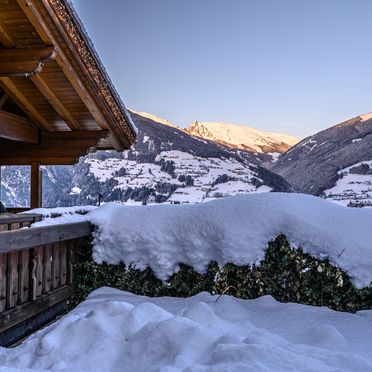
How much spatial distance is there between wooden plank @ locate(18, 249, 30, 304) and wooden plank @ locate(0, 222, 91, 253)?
0.26 m

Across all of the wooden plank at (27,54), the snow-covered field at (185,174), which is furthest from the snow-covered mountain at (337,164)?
the wooden plank at (27,54)

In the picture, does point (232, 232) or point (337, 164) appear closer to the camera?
point (232, 232)

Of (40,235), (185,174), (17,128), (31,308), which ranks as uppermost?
(185,174)

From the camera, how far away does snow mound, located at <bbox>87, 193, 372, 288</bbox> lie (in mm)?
4758

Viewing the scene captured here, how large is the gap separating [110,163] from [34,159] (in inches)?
1541

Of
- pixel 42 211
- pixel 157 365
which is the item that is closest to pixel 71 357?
pixel 157 365

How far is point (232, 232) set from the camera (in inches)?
199

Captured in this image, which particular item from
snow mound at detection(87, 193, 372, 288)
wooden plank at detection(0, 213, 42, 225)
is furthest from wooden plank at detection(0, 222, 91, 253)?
wooden plank at detection(0, 213, 42, 225)

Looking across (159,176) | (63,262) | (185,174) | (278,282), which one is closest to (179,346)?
(278,282)

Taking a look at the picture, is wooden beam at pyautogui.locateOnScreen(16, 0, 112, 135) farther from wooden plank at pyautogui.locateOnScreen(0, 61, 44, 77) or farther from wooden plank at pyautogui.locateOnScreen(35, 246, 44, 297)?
wooden plank at pyautogui.locateOnScreen(35, 246, 44, 297)

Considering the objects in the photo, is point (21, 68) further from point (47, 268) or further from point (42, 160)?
point (42, 160)

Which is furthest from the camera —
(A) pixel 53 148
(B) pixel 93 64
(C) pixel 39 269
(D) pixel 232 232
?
(A) pixel 53 148

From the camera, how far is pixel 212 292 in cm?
513

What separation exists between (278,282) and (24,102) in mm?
5224
